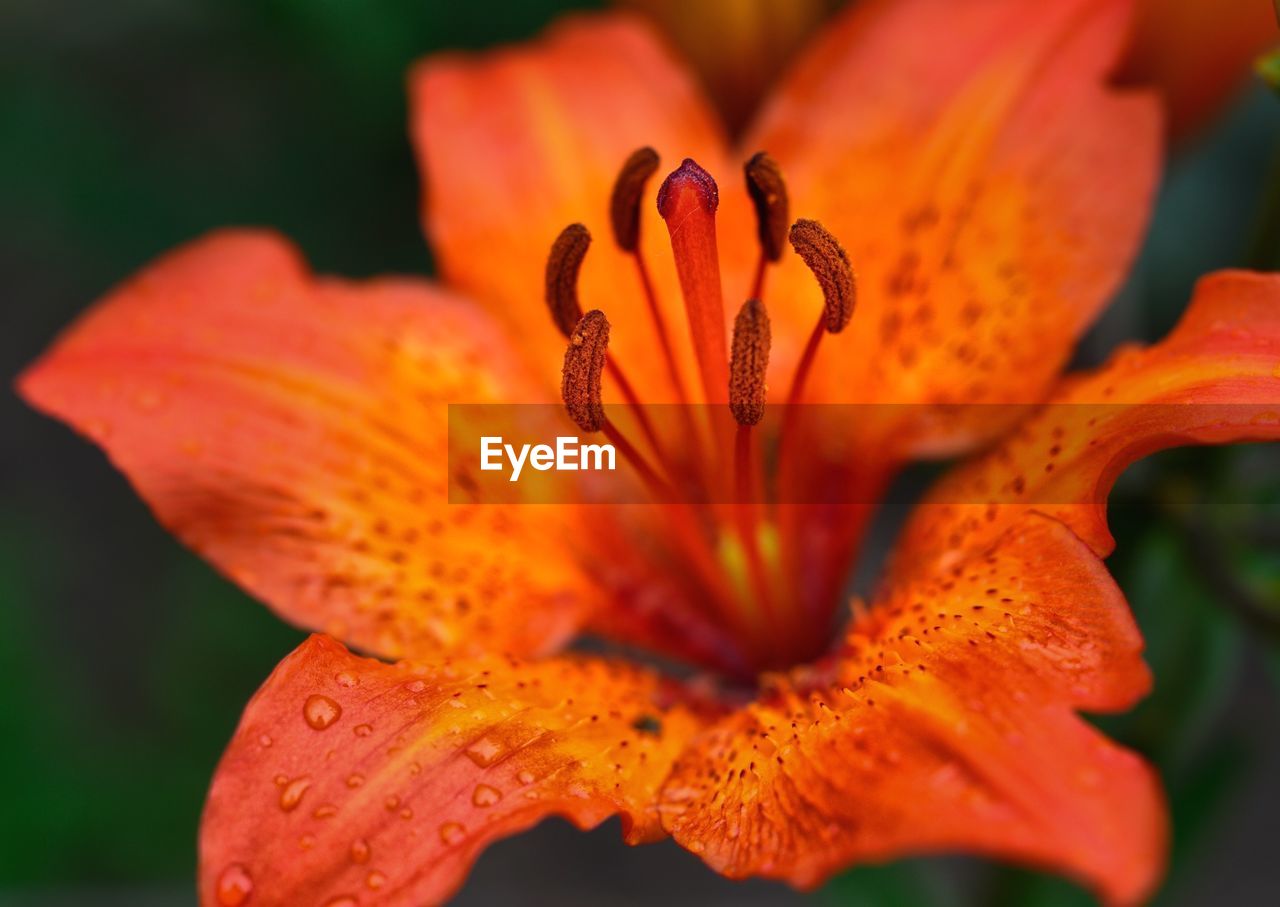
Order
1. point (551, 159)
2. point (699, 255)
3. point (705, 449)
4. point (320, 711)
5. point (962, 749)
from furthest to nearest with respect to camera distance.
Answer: point (551, 159)
point (705, 449)
point (699, 255)
point (320, 711)
point (962, 749)

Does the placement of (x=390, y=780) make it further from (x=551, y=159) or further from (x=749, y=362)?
(x=551, y=159)

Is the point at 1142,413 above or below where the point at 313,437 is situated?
above

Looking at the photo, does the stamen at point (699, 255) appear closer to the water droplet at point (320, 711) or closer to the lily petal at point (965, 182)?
the lily petal at point (965, 182)

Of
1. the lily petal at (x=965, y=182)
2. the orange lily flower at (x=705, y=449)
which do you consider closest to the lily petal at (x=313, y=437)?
the orange lily flower at (x=705, y=449)

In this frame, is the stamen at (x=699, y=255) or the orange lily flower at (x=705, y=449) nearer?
the orange lily flower at (x=705, y=449)

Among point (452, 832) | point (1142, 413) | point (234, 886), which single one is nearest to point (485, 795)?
point (452, 832)

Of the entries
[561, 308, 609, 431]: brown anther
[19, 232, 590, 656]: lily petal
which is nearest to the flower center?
[561, 308, 609, 431]: brown anther

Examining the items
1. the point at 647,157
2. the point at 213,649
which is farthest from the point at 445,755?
the point at 213,649
